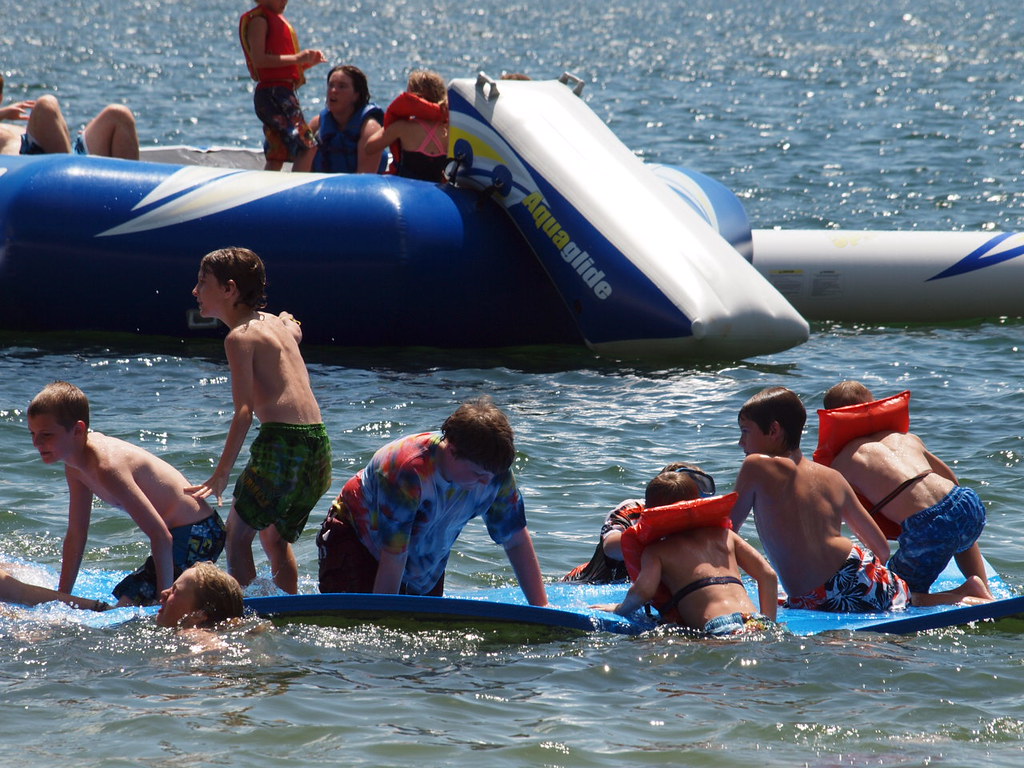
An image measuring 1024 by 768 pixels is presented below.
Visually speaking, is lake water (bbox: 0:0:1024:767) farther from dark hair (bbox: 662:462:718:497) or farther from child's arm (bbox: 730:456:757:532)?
dark hair (bbox: 662:462:718:497)

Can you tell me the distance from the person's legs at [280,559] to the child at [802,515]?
1.70m

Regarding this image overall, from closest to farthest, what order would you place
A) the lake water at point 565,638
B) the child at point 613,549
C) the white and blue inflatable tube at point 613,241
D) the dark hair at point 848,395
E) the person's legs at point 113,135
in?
1. the lake water at point 565,638
2. the child at point 613,549
3. the dark hair at point 848,395
4. the white and blue inflatable tube at point 613,241
5. the person's legs at point 113,135

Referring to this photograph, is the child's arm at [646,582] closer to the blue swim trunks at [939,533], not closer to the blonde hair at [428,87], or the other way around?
the blue swim trunks at [939,533]

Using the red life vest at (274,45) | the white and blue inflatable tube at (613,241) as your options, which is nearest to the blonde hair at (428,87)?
the white and blue inflatable tube at (613,241)


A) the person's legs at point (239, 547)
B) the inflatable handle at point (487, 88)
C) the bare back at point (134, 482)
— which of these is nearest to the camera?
the bare back at point (134, 482)

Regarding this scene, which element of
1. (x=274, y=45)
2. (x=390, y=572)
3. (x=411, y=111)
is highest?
(x=274, y=45)

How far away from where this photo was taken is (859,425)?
223 inches

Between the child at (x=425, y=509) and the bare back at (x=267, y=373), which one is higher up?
the bare back at (x=267, y=373)

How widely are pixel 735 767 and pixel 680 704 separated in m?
0.40

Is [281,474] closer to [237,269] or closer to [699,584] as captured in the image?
[237,269]

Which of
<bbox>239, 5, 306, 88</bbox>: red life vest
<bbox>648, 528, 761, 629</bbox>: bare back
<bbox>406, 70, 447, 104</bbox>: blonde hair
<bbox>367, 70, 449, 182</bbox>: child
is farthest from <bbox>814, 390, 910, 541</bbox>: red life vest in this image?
<bbox>239, 5, 306, 88</bbox>: red life vest

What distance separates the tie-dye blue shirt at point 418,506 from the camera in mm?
4781

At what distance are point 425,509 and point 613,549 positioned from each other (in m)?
1.08

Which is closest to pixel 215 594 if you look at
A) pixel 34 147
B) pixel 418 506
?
pixel 418 506
